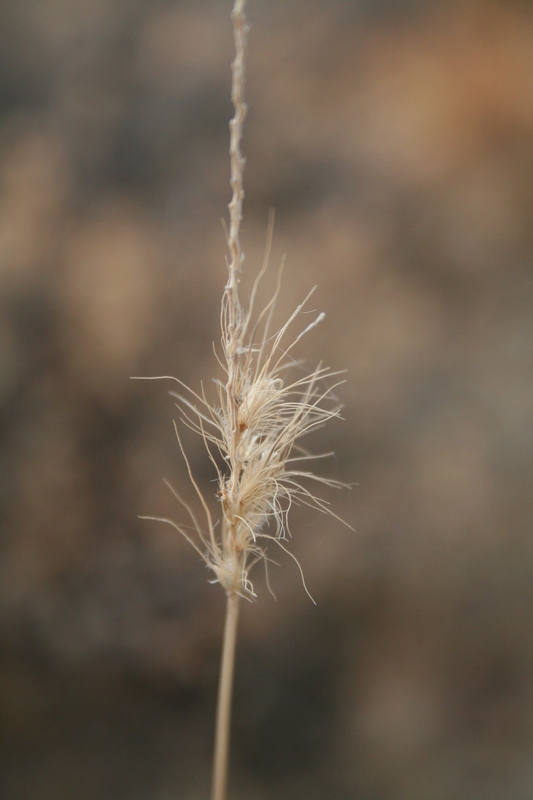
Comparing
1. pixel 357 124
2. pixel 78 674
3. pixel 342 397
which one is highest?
pixel 357 124

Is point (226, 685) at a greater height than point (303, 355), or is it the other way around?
point (303, 355)

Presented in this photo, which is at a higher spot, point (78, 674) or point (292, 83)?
point (292, 83)

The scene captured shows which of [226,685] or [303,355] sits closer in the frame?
[226,685]

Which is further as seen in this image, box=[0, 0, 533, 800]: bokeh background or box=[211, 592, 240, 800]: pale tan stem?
box=[0, 0, 533, 800]: bokeh background

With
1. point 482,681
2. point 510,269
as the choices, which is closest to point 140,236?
point 510,269

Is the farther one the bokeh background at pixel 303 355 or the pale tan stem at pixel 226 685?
the bokeh background at pixel 303 355

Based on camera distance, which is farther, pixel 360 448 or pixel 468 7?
pixel 360 448

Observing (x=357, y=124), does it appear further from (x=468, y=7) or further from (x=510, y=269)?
(x=510, y=269)
